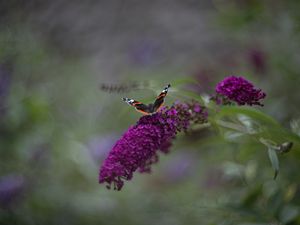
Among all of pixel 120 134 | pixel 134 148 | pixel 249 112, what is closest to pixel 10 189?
pixel 120 134

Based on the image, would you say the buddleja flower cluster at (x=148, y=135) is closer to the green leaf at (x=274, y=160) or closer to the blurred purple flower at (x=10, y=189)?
the green leaf at (x=274, y=160)

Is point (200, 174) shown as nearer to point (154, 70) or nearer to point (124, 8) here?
point (154, 70)

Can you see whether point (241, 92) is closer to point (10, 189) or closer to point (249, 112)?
point (249, 112)

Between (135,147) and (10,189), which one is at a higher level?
(10,189)

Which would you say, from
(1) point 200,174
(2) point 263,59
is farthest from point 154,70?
(2) point 263,59

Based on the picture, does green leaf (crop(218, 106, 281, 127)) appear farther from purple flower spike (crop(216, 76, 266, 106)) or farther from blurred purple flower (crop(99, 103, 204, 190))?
blurred purple flower (crop(99, 103, 204, 190))

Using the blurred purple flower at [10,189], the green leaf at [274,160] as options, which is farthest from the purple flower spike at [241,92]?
the blurred purple flower at [10,189]

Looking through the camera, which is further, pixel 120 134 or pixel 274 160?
pixel 120 134

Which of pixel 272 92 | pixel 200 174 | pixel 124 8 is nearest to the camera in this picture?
pixel 272 92
